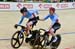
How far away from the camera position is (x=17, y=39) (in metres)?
10.2

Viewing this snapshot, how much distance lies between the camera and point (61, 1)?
29406 millimetres

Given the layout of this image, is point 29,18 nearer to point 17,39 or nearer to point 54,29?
point 17,39

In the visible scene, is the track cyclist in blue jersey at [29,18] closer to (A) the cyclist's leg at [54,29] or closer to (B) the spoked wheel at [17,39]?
(B) the spoked wheel at [17,39]

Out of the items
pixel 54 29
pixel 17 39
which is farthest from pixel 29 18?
pixel 54 29

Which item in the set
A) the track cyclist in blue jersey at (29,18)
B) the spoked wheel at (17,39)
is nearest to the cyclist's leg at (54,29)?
the track cyclist in blue jersey at (29,18)

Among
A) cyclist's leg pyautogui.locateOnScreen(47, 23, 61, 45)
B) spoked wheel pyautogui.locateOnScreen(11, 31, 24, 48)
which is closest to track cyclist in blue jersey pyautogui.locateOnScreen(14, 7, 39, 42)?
spoked wheel pyautogui.locateOnScreen(11, 31, 24, 48)

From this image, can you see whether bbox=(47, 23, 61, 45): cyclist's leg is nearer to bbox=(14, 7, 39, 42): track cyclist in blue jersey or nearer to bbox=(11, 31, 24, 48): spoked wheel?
bbox=(14, 7, 39, 42): track cyclist in blue jersey

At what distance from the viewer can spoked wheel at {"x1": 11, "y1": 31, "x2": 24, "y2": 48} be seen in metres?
10.1

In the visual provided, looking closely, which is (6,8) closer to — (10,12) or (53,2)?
(10,12)

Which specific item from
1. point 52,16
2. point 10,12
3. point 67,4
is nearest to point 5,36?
point 52,16

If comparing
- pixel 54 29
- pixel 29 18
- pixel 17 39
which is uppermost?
pixel 29 18

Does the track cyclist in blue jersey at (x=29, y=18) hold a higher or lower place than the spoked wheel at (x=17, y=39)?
higher

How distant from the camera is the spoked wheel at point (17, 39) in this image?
10.1 meters

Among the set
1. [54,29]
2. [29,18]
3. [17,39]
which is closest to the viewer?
Result: [54,29]
